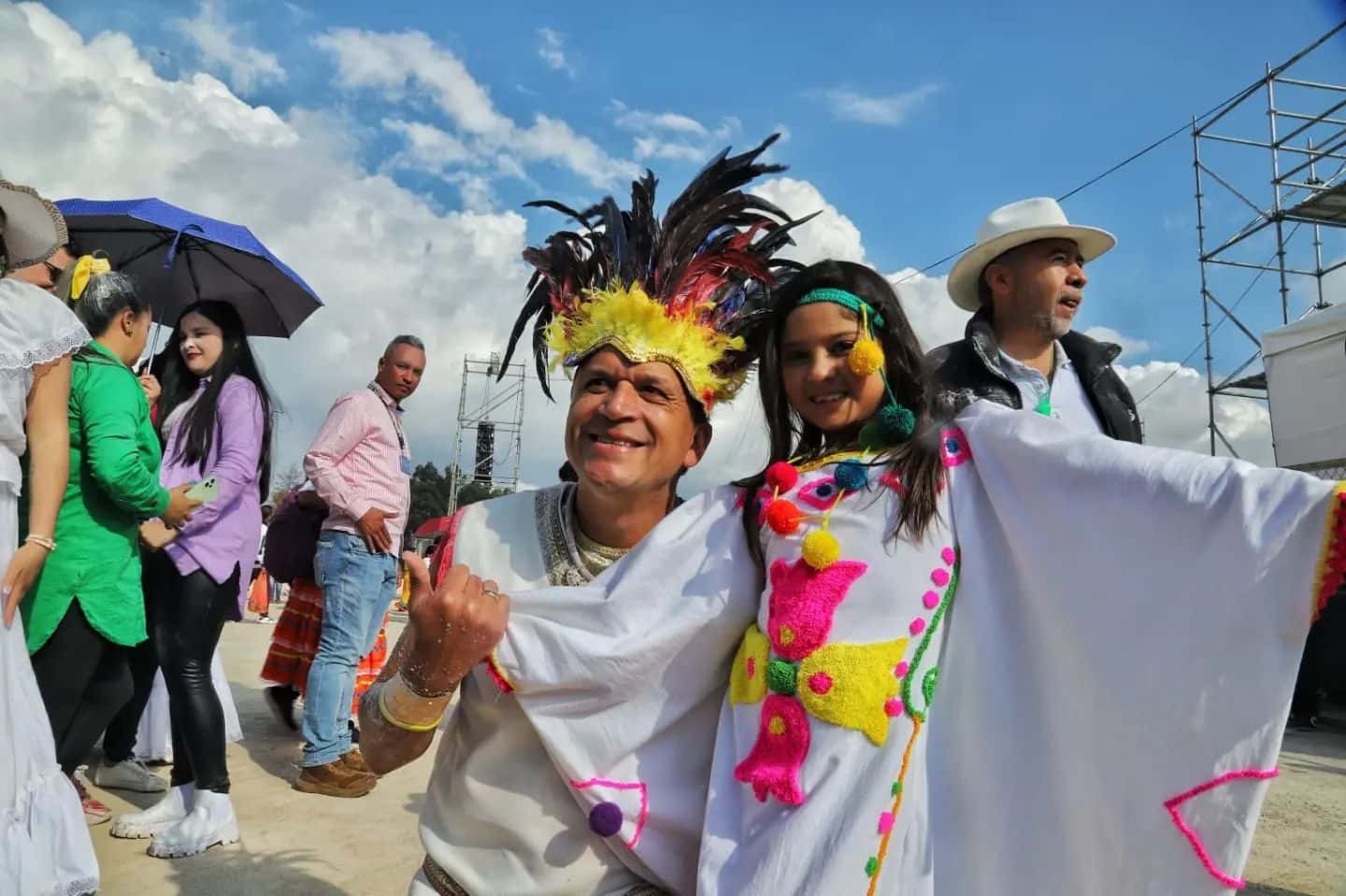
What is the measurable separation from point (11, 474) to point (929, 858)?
100 inches

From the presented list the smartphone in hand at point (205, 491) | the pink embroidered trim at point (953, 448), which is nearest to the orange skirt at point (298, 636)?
the smartphone in hand at point (205, 491)

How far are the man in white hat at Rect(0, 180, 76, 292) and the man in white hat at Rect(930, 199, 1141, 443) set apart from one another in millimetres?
2834

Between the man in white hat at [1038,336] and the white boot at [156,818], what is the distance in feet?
10.7

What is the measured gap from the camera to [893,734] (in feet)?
4.95

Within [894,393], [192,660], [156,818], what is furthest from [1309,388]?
[156,818]

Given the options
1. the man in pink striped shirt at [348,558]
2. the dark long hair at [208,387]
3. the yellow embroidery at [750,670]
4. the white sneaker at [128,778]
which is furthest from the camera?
the man in pink striped shirt at [348,558]

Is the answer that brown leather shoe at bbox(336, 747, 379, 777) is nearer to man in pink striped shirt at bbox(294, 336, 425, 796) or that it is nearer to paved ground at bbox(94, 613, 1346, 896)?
man in pink striped shirt at bbox(294, 336, 425, 796)

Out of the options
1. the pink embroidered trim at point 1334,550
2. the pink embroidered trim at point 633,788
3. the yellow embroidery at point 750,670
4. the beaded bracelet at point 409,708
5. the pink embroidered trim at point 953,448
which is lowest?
the pink embroidered trim at point 633,788

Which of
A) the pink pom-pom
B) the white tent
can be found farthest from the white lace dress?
the white tent

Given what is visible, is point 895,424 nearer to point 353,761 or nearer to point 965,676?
point 965,676

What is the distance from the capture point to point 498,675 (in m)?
1.73

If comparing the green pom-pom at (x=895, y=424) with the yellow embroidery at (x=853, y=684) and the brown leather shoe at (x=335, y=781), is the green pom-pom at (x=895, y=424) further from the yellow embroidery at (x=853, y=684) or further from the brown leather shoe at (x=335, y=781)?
the brown leather shoe at (x=335, y=781)

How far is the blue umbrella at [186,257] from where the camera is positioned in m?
4.46

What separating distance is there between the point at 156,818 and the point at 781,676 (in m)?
3.05
